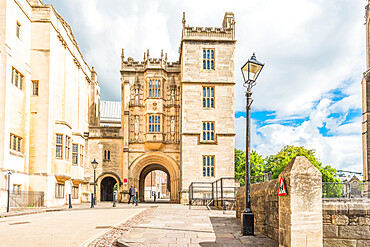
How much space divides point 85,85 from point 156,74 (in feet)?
24.8

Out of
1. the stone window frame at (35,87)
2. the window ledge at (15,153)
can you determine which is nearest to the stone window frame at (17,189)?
the window ledge at (15,153)

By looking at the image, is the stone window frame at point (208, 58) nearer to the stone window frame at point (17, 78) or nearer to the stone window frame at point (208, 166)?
the stone window frame at point (208, 166)

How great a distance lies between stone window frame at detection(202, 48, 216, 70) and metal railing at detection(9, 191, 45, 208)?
56.0 ft

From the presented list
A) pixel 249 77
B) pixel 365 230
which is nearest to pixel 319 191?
pixel 365 230

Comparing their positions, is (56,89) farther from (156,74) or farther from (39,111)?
(156,74)

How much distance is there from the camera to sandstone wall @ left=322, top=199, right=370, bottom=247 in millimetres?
7957

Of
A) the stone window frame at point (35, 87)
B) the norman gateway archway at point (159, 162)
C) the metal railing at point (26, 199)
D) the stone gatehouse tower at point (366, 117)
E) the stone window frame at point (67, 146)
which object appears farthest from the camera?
the stone gatehouse tower at point (366, 117)

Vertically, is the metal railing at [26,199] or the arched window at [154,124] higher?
the arched window at [154,124]

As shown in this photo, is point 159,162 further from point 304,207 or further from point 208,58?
point 304,207

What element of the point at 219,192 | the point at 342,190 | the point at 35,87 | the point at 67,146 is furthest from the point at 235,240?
the point at 67,146

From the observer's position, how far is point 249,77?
11.1m

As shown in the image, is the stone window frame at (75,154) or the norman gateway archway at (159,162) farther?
the norman gateway archway at (159,162)

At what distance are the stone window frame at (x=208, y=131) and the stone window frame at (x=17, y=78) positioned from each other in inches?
597

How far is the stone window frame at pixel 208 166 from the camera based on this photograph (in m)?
33.6
